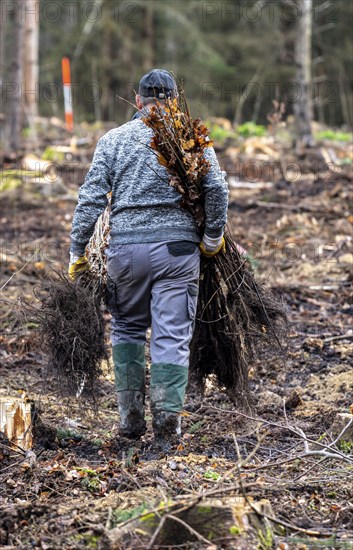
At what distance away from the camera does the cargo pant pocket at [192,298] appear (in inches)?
196

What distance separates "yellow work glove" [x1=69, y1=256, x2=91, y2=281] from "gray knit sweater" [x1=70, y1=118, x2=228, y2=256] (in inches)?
13.2

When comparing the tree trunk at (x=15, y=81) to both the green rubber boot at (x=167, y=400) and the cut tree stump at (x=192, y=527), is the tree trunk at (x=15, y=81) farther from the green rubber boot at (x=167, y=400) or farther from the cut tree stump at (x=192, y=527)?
the cut tree stump at (x=192, y=527)

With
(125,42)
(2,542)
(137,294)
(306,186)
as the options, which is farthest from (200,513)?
(125,42)

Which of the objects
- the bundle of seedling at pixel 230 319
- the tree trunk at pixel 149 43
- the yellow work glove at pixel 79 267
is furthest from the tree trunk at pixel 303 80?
the tree trunk at pixel 149 43

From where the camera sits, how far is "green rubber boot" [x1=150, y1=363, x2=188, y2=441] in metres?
4.87

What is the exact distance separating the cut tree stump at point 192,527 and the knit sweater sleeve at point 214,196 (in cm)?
206

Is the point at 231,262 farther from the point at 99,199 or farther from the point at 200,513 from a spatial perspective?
the point at 200,513

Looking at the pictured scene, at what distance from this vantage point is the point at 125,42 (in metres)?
28.2

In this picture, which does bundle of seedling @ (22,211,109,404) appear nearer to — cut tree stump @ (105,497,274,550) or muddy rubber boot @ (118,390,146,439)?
muddy rubber boot @ (118,390,146,439)

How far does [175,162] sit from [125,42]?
24.6 metres

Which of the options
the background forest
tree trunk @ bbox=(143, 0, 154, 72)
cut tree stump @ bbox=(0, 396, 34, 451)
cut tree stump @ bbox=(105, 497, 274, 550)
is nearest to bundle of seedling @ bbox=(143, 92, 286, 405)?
cut tree stump @ bbox=(0, 396, 34, 451)

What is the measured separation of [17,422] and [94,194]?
1.42 m

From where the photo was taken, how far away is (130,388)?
5.12 meters

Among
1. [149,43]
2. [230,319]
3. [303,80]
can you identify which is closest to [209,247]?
[230,319]
